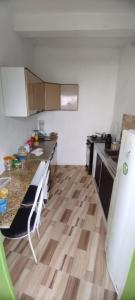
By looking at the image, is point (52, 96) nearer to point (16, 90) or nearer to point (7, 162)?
point (16, 90)

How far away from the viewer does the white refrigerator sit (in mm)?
1121

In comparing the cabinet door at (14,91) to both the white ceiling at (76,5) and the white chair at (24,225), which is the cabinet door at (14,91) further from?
the white chair at (24,225)

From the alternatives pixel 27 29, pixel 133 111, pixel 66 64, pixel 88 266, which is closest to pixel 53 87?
pixel 66 64

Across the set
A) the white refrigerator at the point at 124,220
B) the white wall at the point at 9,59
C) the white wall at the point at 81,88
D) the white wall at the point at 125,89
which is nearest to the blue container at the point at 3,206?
the white wall at the point at 9,59

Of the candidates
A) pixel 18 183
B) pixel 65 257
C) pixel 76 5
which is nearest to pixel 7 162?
pixel 18 183

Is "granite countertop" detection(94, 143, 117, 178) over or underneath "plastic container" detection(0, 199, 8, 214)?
over

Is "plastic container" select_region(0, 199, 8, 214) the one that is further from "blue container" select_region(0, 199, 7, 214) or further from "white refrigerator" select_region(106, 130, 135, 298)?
"white refrigerator" select_region(106, 130, 135, 298)

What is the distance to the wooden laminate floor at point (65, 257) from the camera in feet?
4.54

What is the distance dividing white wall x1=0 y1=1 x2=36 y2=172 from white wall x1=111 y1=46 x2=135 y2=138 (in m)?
1.76

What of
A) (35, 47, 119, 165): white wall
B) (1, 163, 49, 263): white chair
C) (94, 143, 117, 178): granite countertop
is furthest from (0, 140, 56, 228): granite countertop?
(35, 47, 119, 165): white wall

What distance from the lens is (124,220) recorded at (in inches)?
48.0

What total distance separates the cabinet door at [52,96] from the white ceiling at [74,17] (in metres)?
0.86

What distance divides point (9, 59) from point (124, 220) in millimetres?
2208

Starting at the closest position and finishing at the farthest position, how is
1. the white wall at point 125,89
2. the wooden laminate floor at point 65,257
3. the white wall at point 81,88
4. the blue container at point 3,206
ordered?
the blue container at point 3,206, the wooden laminate floor at point 65,257, the white wall at point 125,89, the white wall at point 81,88
